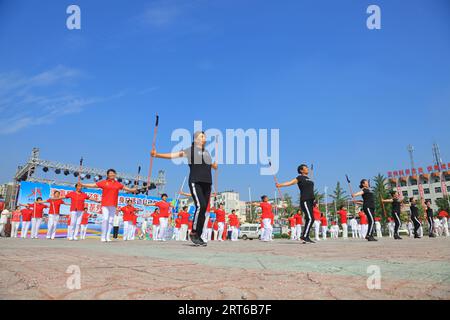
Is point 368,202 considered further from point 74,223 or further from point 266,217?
point 74,223

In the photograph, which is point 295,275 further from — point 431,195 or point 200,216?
point 431,195

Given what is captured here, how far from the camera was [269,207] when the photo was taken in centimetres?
1400

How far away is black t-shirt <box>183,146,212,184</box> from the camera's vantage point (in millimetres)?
6336

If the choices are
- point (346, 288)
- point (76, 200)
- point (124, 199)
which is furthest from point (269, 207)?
point (124, 199)

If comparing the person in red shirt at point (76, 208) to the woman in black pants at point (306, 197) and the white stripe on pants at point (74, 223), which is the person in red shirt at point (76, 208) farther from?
the woman in black pants at point (306, 197)

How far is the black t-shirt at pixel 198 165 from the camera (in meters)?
6.34

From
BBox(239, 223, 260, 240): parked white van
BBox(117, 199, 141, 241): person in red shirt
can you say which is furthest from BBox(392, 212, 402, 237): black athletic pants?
BBox(239, 223, 260, 240): parked white van

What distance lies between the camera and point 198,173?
20.8 ft

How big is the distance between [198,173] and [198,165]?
17 cm

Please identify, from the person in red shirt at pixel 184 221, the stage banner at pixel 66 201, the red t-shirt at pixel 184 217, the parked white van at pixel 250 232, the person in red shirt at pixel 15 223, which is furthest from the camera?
the parked white van at pixel 250 232

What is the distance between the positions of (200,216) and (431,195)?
89.4 meters

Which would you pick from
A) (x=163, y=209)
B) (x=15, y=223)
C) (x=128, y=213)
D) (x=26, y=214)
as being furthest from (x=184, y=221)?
(x=15, y=223)

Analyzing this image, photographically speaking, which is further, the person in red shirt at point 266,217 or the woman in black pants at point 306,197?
→ the person in red shirt at point 266,217

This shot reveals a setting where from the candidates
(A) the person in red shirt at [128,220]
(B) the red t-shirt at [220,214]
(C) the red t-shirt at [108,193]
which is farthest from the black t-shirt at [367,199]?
(A) the person in red shirt at [128,220]
